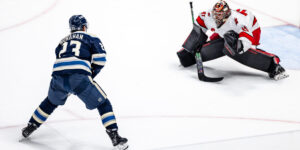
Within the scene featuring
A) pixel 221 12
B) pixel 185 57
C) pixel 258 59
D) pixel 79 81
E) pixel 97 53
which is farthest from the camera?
pixel 185 57

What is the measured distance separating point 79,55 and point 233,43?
164cm

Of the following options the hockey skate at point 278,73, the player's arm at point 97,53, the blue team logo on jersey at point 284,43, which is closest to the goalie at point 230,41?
the hockey skate at point 278,73

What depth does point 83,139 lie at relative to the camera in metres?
3.60

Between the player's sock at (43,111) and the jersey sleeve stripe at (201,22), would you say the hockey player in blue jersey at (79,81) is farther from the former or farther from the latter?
the jersey sleeve stripe at (201,22)

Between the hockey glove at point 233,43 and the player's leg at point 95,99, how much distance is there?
1.55 m

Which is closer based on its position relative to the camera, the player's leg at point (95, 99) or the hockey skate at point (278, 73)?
the player's leg at point (95, 99)

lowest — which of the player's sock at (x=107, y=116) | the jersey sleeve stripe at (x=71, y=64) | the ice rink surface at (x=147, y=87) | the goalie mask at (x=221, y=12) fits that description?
the ice rink surface at (x=147, y=87)

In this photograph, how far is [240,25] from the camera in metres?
4.47

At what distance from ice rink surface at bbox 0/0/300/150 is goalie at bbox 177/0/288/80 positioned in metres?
0.15

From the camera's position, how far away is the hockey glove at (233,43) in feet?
14.5

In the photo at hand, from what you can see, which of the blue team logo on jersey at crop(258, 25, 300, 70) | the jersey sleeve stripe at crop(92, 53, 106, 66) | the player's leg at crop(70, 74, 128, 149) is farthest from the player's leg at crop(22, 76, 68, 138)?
the blue team logo on jersey at crop(258, 25, 300, 70)

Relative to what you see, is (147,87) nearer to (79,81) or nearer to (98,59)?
(98,59)

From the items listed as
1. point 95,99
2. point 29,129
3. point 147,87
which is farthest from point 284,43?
point 29,129

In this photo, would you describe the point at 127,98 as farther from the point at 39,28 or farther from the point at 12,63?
the point at 39,28
